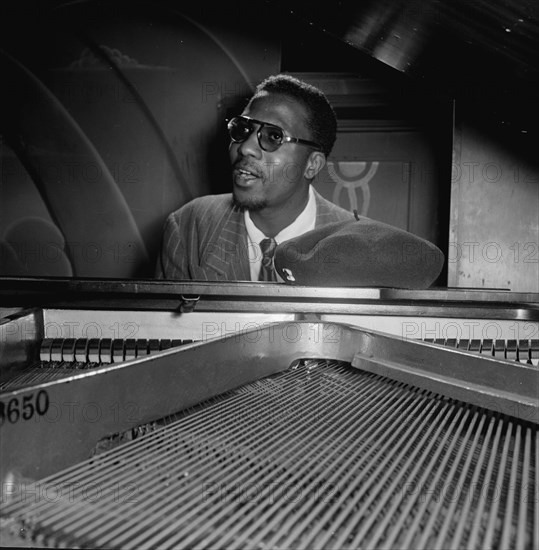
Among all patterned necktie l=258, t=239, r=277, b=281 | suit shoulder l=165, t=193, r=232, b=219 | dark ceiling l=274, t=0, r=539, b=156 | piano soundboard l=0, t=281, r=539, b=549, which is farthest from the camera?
suit shoulder l=165, t=193, r=232, b=219

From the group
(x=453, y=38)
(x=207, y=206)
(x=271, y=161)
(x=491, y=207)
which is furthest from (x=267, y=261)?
(x=491, y=207)

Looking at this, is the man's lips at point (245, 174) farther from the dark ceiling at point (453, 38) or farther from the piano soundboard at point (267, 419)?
the piano soundboard at point (267, 419)

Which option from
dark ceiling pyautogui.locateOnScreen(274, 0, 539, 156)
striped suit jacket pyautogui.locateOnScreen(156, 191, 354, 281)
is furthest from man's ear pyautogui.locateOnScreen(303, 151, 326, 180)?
dark ceiling pyautogui.locateOnScreen(274, 0, 539, 156)

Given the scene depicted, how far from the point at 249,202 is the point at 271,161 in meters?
0.29

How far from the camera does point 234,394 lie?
3.20ft

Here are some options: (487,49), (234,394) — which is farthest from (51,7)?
(234,394)

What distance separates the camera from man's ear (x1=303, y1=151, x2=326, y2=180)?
3562 millimetres

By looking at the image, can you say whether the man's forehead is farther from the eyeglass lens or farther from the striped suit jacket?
the striped suit jacket

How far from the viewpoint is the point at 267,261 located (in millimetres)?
2979

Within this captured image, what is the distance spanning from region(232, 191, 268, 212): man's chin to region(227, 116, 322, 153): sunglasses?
311 mm

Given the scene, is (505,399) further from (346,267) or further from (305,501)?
(346,267)

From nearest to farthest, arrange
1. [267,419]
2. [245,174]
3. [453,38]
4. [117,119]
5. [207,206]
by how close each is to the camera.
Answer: [267,419] < [453,38] < [245,174] < [207,206] < [117,119]

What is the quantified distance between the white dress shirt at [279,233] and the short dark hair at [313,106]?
1.44 feet

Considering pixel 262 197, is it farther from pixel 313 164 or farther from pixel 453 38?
pixel 453 38
